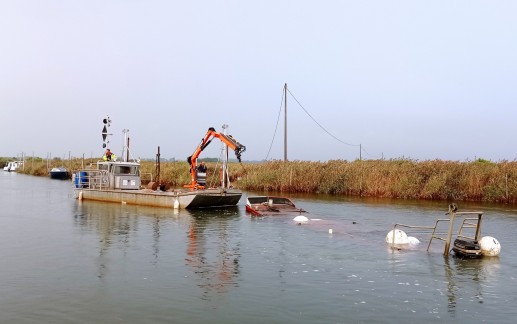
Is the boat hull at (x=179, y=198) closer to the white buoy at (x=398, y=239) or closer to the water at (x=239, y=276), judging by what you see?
the water at (x=239, y=276)

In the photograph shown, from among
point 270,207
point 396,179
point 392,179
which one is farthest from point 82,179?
point 396,179

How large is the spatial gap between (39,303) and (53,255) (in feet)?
19.2

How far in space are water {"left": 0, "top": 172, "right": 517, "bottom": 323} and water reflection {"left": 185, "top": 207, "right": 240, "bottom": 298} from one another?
0.04 metres

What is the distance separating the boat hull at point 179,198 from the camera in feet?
100

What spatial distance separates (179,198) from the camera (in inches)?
1213

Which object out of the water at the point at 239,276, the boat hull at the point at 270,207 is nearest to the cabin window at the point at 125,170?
the boat hull at the point at 270,207

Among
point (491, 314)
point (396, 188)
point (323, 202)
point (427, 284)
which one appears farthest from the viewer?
point (396, 188)

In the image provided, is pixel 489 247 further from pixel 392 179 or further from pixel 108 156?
pixel 392 179

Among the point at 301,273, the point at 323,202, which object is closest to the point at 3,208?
the point at 323,202

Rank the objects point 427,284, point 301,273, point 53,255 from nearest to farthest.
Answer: point 427,284 → point 301,273 → point 53,255

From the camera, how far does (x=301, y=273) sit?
14.7 meters

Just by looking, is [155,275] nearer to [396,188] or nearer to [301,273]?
[301,273]

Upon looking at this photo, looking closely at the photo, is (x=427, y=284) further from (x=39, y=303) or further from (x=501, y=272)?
(x=39, y=303)

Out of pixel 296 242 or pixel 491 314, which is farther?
pixel 296 242
